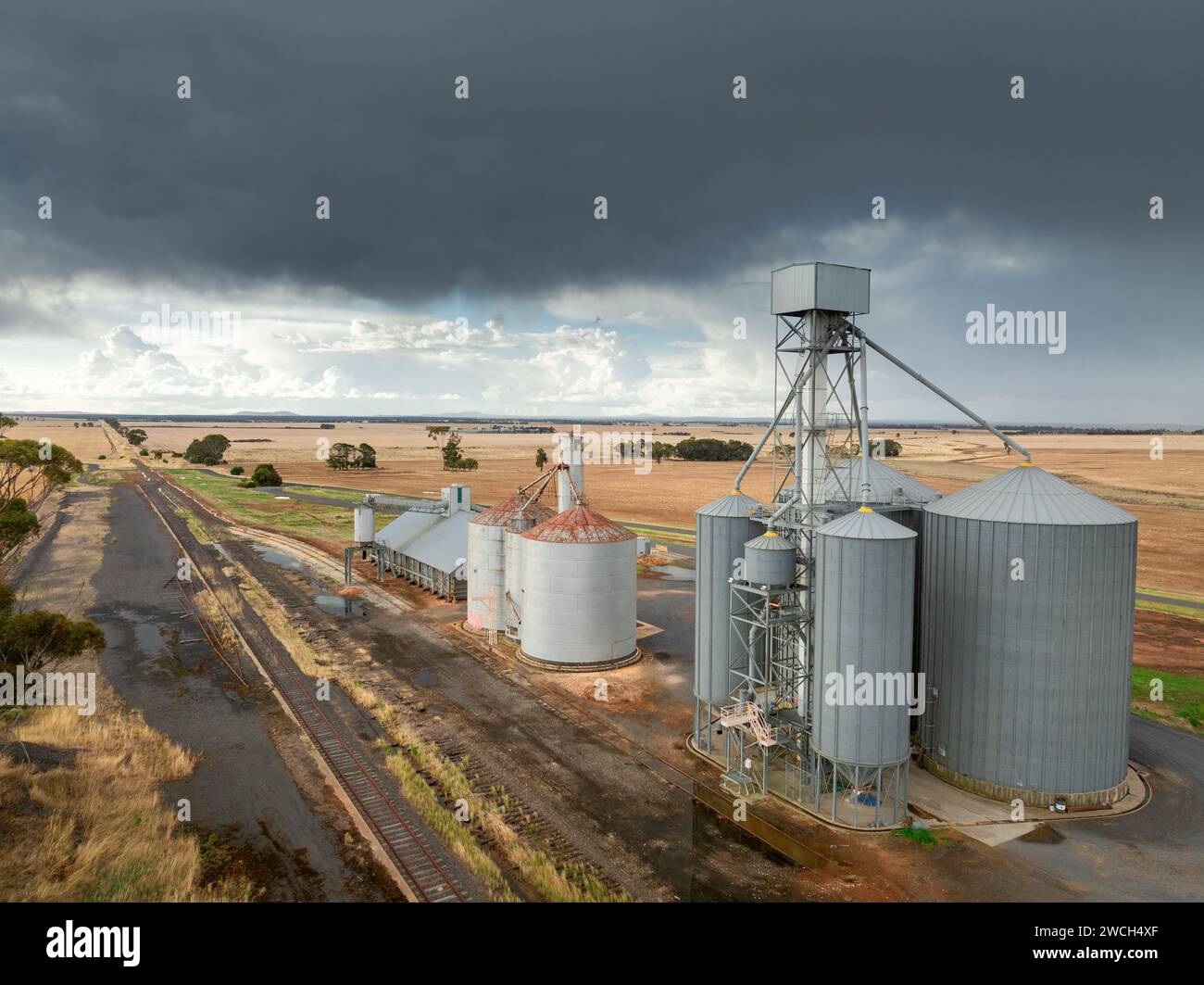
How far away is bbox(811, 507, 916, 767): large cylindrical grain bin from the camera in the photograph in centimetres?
2522

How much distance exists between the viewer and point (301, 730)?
34.1m

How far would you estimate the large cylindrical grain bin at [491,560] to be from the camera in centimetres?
4784

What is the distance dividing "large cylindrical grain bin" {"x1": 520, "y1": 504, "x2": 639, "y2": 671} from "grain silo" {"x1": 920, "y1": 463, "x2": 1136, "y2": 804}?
63.0 ft

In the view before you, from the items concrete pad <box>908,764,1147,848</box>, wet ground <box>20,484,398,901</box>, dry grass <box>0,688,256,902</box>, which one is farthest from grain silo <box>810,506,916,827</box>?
dry grass <box>0,688,256,902</box>

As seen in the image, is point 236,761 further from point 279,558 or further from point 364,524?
point 279,558

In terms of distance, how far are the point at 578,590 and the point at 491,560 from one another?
27.8 ft

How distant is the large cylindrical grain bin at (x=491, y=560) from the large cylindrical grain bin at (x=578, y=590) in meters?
4.43

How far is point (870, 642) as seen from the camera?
2531 centimetres

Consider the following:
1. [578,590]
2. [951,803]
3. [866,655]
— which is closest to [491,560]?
[578,590]
